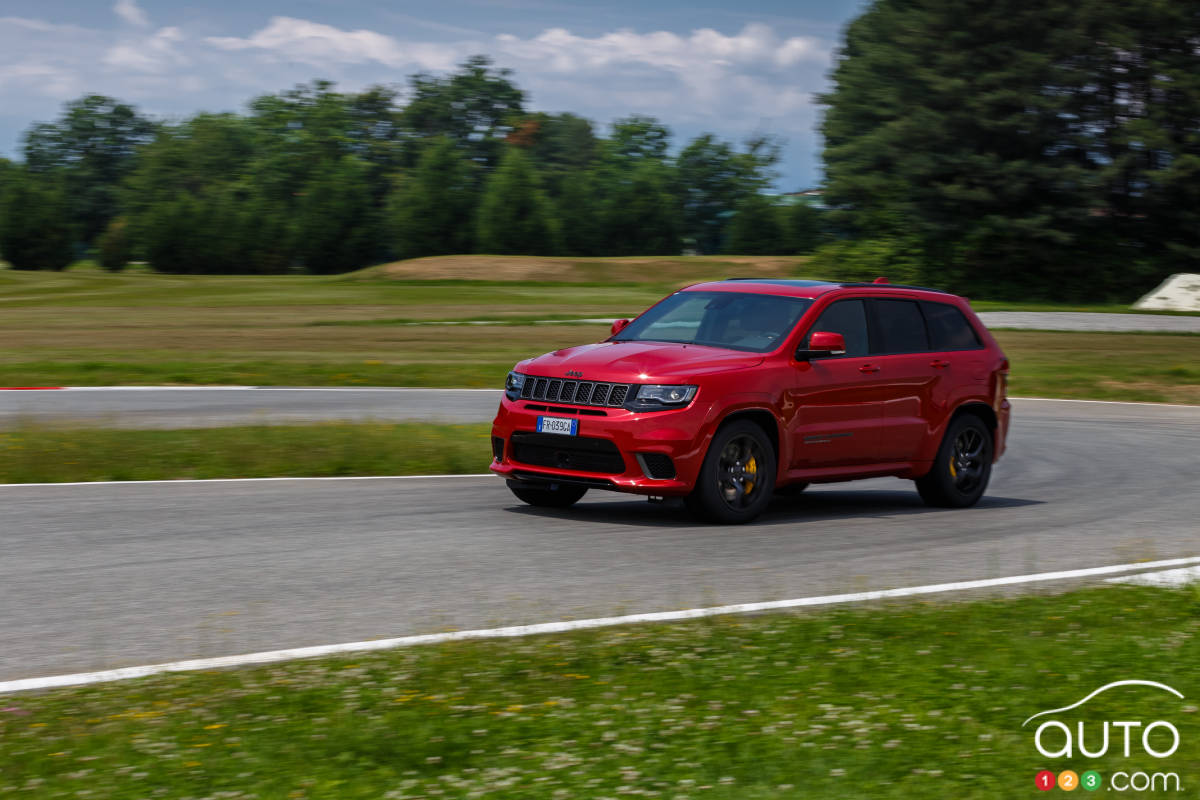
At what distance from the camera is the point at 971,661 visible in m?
6.44

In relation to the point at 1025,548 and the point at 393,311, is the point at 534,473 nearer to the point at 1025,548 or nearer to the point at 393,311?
the point at 1025,548

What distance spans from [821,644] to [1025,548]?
397cm

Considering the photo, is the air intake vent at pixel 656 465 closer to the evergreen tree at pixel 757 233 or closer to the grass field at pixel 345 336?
the grass field at pixel 345 336

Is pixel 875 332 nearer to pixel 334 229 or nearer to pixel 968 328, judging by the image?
pixel 968 328

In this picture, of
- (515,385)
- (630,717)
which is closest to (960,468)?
(515,385)

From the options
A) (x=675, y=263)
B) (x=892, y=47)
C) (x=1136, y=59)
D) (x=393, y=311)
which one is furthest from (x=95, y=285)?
(x=1136, y=59)

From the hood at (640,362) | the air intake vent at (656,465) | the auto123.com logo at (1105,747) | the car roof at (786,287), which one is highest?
the car roof at (786,287)

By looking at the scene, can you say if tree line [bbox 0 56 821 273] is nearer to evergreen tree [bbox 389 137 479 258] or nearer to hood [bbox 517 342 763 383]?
evergreen tree [bbox 389 137 479 258]

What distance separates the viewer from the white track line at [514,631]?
6051 millimetres

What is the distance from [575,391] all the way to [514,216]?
91.2 metres

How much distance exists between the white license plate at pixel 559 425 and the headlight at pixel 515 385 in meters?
0.38

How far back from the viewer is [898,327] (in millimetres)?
12375

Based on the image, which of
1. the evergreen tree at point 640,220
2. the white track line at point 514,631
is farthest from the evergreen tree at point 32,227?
the white track line at point 514,631

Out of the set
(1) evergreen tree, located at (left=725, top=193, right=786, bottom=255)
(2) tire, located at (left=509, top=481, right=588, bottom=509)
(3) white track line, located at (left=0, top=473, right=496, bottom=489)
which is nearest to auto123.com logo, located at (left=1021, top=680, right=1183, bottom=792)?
(2) tire, located at (left=509, top=481, right=588, bottom=509)
